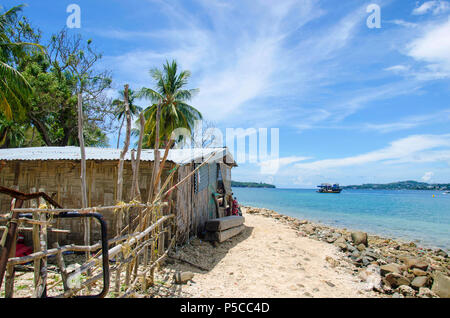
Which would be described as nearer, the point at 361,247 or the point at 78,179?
the point at 78,179

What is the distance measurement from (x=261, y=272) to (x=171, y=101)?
48.8 ft

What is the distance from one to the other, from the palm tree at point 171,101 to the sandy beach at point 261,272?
11.6 metres

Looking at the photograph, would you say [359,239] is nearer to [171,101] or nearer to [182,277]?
[182,277]

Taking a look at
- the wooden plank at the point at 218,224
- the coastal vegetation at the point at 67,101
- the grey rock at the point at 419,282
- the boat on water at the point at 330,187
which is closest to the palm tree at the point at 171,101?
the coastal vegetation at the point at 67,101

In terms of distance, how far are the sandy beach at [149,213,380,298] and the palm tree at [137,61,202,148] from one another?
456 inches

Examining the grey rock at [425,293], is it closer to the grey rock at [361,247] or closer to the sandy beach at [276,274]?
the sandy beach at [276,274]

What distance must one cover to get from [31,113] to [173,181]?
44.6 feet

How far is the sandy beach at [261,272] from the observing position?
467cm

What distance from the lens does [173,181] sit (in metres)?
6.45

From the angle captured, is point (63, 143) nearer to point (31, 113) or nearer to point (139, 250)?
point (31, 113)

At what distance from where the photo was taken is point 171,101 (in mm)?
18422

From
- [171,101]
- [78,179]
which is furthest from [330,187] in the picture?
[78,179]
